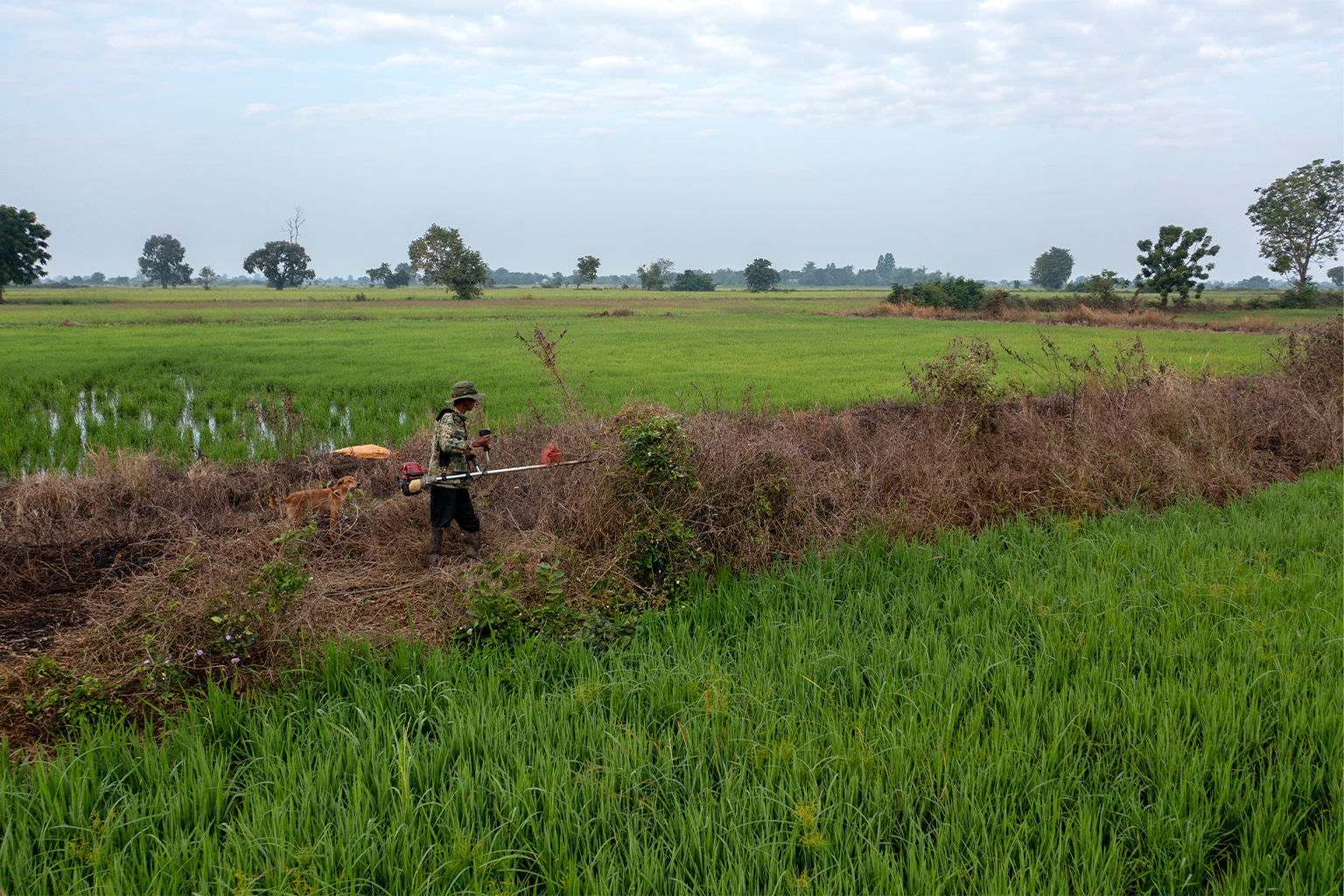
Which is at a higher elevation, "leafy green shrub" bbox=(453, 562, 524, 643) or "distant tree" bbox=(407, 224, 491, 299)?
"distant tree" bbox=(407, 224, 491, 299)

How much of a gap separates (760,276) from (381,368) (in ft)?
294

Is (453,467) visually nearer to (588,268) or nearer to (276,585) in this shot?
(276,585)

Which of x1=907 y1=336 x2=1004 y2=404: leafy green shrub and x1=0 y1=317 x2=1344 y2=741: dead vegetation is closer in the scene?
x1=0 y1=317 x2=1344 y2=741: dead vegetation

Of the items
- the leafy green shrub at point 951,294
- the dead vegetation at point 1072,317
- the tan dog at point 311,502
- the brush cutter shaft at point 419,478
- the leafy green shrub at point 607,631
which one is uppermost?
the leafy green shrub at point 951,294

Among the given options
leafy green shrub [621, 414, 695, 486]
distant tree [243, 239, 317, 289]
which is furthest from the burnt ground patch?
distant tree [243, 239, 317, 289]

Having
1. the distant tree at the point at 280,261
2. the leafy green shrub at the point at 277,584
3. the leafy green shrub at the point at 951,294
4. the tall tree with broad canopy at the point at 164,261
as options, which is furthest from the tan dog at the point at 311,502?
the tall tree with broad canopy at the point at 164,261

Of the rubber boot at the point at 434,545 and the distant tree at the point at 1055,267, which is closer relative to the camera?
the rubber boot at the point at 434,545

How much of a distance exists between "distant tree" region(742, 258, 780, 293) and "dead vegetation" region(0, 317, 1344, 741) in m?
94.7

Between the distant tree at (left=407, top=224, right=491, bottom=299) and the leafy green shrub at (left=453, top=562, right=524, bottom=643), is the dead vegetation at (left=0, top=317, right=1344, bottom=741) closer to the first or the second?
the leafy green shrub at (left=453, top=562, right=524, bottom=643)

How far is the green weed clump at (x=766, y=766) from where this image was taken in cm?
246

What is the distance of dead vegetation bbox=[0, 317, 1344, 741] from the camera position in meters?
4.04

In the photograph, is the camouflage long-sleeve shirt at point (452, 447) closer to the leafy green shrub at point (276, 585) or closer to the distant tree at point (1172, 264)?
the leafy green shrub at point (276, 585)

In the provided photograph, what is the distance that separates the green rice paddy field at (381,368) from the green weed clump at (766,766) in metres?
4.65

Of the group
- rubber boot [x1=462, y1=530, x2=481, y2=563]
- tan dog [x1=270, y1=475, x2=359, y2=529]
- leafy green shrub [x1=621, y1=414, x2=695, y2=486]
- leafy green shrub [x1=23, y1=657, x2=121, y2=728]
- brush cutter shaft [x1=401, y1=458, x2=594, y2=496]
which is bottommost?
leafy green shrub [x1=23, y1=657, x2=121, y2=728]
